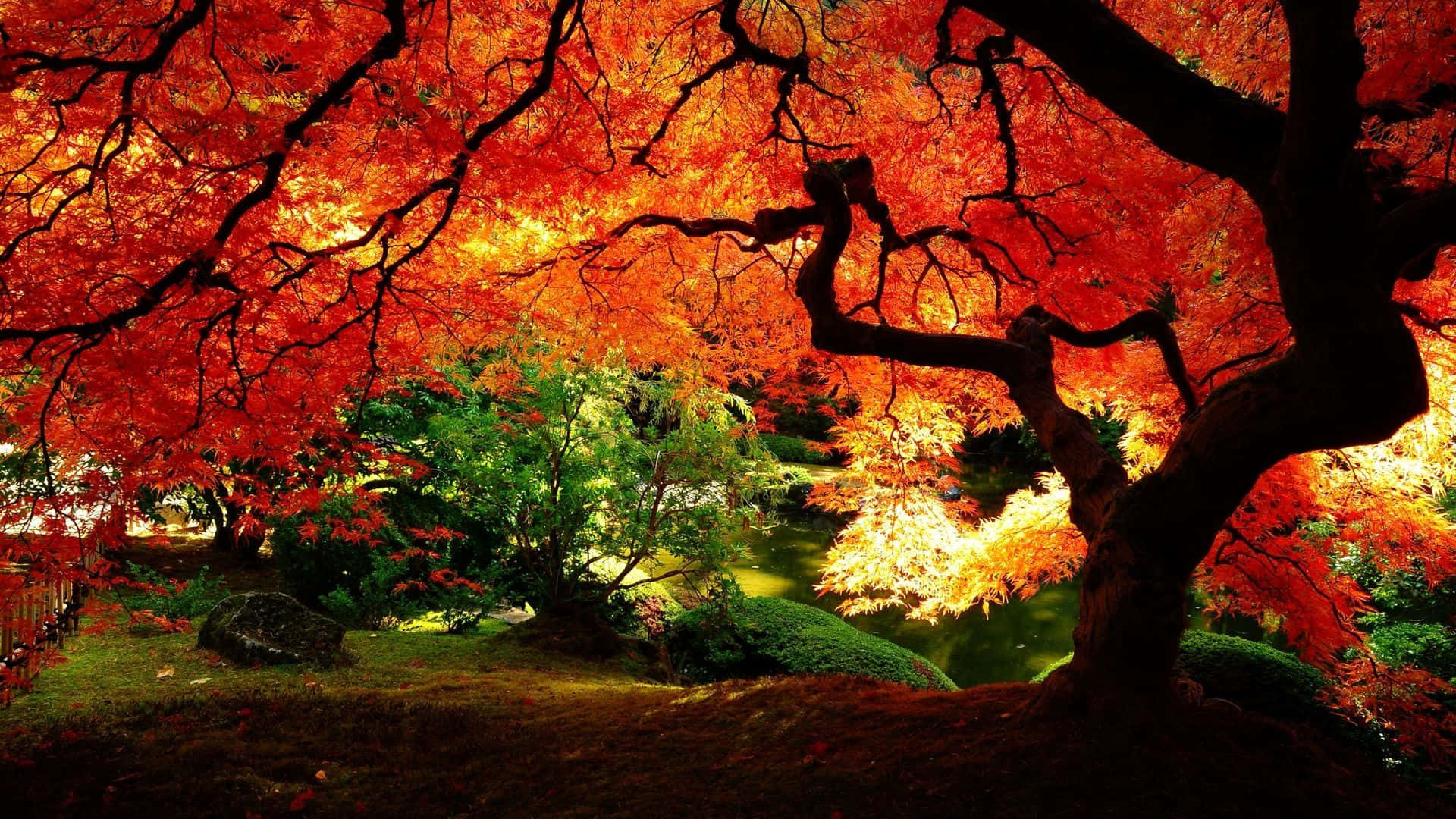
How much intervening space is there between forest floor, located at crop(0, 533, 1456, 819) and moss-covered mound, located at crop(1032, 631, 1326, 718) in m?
2.13

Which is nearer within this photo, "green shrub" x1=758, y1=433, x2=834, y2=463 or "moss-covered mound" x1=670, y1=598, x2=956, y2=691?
"moss-covered mound" x1=670, y1=598, x2=956, y2=691

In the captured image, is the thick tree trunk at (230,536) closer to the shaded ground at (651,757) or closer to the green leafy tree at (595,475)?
the green leafy tree at (595,475)

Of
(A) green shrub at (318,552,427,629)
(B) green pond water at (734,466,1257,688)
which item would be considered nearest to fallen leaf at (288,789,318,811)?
(A) green shrub at (318,552,427,629)

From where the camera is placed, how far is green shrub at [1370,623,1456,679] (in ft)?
17.6

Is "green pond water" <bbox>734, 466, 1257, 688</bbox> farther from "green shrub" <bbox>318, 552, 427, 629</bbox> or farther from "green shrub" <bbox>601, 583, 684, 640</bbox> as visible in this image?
"green shrub" <bbox>318, 552, 427, 629</bbox>

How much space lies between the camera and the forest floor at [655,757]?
2.27 m

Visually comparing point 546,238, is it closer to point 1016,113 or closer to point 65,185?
point 65,185

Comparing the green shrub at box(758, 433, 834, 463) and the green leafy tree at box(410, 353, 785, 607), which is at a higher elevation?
the green shrub at box(758, 433, 834, 463)

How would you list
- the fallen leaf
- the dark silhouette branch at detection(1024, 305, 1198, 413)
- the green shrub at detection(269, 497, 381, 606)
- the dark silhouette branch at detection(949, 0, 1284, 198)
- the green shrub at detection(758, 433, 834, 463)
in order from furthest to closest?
the green shrub at detection(758, 433, 834, 463)
the green shrub at detection(269, 497, 381, 606)
the dark silhouette branch at detection(1024, 305, 1198, 413)
the fallen leaf
the dark silhouette branch at detection(949, 0, 1284, 198)

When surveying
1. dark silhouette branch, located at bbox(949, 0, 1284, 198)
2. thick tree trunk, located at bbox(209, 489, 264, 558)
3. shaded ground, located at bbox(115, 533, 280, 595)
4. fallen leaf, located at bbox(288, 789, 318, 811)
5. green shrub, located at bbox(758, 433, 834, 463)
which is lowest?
fallen leaf, located at bbox(288, 789, 318, 811)

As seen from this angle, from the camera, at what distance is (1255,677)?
4.80 m

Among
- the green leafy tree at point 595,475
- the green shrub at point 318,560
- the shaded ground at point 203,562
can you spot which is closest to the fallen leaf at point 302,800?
the green leafy tree at point 595,475

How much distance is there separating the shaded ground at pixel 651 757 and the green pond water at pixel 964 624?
4519 millimetres

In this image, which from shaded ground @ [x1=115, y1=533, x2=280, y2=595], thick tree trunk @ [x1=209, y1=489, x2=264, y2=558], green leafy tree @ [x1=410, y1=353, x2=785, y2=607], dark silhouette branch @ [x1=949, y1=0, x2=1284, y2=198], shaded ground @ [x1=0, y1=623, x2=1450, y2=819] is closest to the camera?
dark silhouette branch @ [x1=949, y1=0, x2=1284, y2=198]
